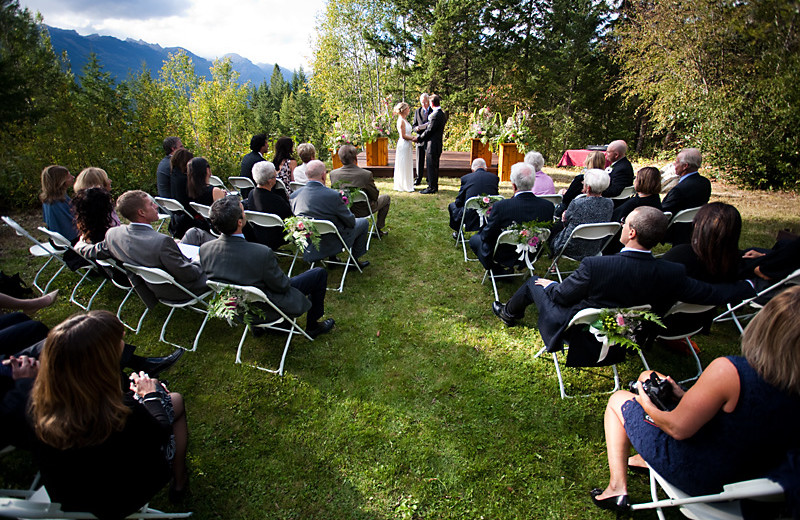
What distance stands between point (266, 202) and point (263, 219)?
0.35m

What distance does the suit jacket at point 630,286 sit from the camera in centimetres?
267

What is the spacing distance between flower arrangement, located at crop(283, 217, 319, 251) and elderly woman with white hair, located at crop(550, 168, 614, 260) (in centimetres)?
289

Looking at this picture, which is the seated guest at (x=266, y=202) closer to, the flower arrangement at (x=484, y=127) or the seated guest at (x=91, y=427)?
the seated guest at (x=91, y=427)

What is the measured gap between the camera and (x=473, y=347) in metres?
3.75

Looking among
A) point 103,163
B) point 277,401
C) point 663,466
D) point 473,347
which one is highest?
point 103,163

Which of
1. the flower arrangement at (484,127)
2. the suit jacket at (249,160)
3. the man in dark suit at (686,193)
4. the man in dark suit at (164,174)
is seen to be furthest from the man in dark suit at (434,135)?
the man in dark suit at (164,174)

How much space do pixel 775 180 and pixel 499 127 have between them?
23.5ft

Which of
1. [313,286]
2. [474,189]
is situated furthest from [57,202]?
[474,189]

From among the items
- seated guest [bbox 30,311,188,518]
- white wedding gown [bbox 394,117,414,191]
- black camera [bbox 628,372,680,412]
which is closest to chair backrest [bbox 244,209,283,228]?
seated guest [bbox 30,311,188,518]

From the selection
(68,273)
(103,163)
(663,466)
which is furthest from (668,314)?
(103,163)

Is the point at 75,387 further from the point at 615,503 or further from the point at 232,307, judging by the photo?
the point at 615,503

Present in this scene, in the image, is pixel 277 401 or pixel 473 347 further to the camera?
pixel 473 347

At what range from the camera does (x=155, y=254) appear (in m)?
3.40

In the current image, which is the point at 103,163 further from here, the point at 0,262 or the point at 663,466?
the point at 663,466
